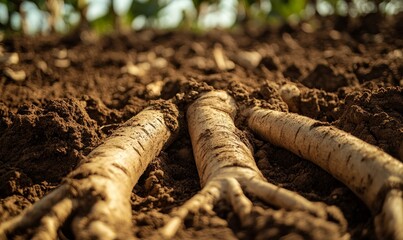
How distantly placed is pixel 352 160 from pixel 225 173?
1.92ft

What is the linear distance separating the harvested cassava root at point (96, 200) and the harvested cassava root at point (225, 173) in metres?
0.23

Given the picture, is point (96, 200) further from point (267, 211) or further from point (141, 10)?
point (141, 10)

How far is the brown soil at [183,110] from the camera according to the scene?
154cm

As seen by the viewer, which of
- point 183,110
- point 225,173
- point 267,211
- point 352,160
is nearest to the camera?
point 267,211

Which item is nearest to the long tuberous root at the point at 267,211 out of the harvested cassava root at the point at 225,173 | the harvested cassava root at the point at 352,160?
the harvested cassava root at the point at 225,173

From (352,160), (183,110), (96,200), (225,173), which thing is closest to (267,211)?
(225,173)

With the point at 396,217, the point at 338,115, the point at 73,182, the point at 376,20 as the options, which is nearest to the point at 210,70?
the point at 338,115

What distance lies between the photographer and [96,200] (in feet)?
4.66

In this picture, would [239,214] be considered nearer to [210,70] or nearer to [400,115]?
[400,115]

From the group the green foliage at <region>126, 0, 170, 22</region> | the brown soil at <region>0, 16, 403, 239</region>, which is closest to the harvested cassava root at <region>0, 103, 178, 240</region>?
the brown soil at <region>0, 16, 403, 239</region>

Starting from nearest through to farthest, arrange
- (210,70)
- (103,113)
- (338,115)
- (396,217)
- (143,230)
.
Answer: (396,217), (143,230), (338,115), (103,113), (210,70)

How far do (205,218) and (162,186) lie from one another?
535mm

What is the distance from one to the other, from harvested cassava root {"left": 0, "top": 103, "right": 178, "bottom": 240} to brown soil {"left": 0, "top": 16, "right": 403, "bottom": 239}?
108mm

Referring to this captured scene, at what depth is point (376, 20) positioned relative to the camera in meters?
5.52
